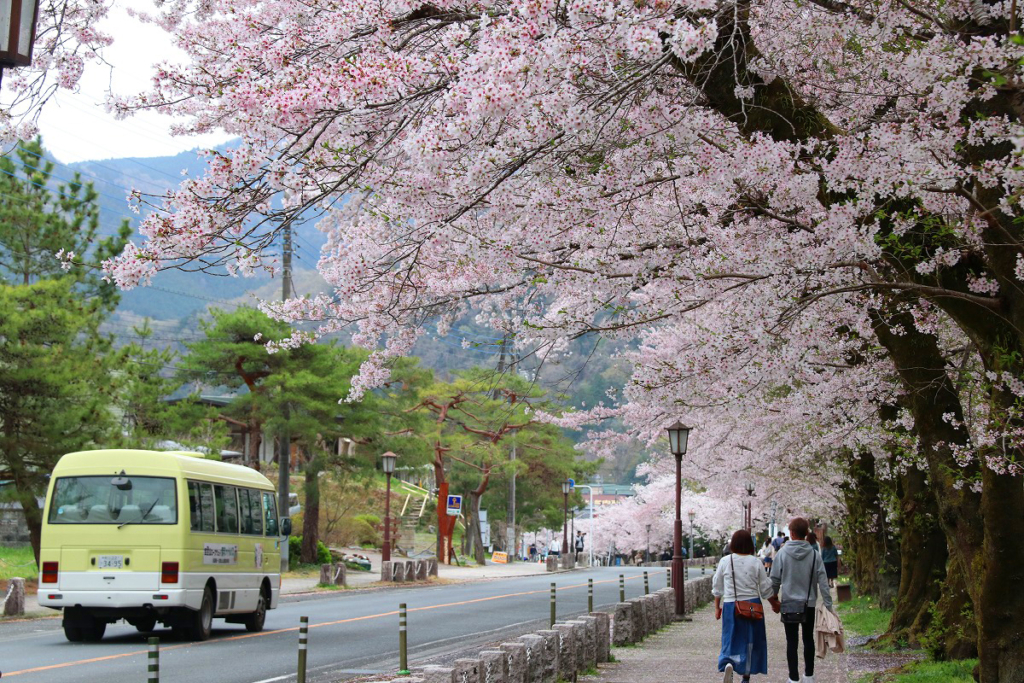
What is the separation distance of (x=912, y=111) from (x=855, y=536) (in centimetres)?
2215

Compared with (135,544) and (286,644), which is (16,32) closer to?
(135,544)

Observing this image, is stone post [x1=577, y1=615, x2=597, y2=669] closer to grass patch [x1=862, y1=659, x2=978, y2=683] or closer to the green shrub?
grass patch [x1=862, y1=659, x2=978, y2=683]

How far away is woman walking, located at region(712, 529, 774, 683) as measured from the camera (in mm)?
10414

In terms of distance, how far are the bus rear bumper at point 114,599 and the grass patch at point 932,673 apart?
9360mm

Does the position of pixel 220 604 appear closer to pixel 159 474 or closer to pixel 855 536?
pixel 159 474

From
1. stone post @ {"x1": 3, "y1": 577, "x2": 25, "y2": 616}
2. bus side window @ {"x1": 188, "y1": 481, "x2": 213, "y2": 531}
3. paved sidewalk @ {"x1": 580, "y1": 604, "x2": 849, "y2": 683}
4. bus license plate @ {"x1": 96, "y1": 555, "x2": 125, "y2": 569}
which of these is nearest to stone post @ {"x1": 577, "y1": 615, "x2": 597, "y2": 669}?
paved sidewalk @ {"x1": 580, "y1": 604, "x2": 849, "y2": 683}

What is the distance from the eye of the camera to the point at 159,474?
15.9 meters

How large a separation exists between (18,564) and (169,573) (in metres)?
19.4

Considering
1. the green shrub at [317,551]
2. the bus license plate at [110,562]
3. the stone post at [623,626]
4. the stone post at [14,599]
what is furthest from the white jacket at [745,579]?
the green shrub at [317,551]

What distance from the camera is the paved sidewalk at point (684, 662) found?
12.6m

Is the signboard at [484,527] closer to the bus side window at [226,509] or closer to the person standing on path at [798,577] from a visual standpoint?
the bus side window at [226,509]

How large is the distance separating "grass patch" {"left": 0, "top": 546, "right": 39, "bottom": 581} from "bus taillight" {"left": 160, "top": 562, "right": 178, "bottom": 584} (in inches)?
457

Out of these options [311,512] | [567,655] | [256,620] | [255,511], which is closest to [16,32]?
[567,655]

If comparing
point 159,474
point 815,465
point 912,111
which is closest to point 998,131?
point 912,111
